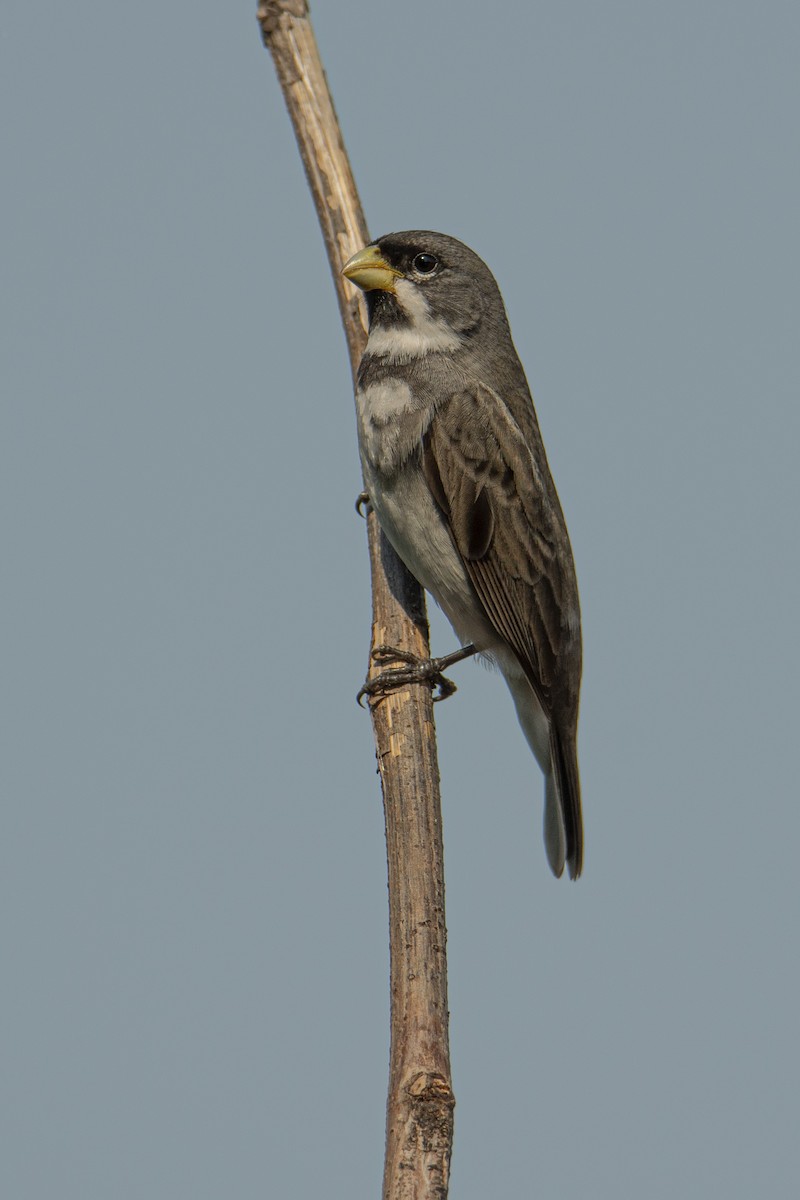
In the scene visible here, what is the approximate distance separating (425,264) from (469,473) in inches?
47.1

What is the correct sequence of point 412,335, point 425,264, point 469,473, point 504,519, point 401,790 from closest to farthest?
point 401,790
point 469,473
point 504,519
point 412,335
point 425,264

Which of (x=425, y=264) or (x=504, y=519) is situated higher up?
(x=425, y=264)

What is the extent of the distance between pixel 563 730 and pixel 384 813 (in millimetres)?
2182

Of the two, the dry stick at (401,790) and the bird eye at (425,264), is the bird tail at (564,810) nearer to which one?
the dry stick at (401,790)

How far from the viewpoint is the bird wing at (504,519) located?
686 centimetres

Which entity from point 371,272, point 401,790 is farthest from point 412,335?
point 401,790

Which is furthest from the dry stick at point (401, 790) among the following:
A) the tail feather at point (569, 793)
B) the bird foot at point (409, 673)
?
the tail feather at point (569, 793)

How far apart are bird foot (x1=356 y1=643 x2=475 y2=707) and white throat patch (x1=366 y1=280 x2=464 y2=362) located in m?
1.53

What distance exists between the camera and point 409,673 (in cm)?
625

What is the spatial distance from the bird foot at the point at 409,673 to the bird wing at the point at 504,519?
15.2 inches

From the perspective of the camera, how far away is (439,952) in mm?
4793

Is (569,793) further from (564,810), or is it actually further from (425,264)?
(425,264)

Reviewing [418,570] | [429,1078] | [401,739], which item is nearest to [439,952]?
[429,1078]

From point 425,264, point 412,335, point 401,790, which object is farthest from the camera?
point 425,264
